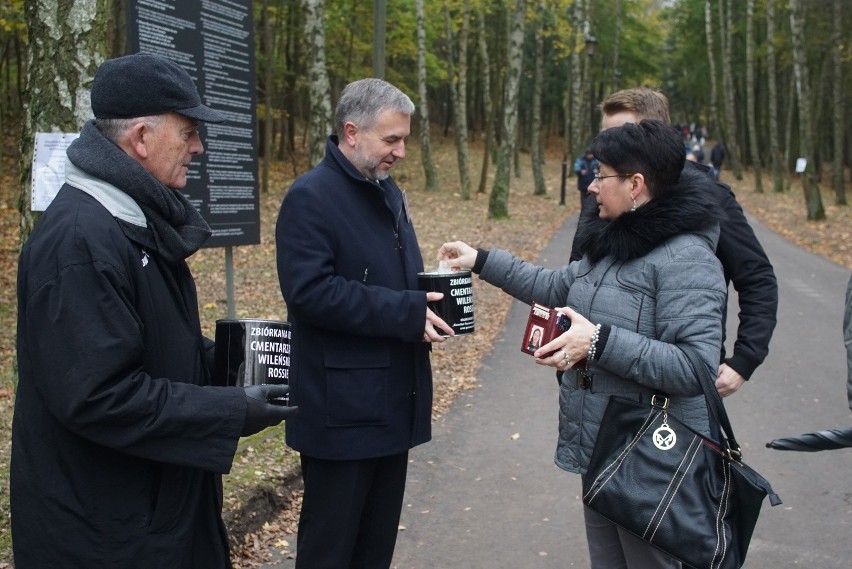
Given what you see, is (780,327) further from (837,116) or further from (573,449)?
(837,116)

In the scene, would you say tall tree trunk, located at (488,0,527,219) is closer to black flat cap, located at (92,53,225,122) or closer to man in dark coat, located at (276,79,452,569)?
man in dark coat, located at (276,79,452,569)

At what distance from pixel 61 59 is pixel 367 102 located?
84.7 inches

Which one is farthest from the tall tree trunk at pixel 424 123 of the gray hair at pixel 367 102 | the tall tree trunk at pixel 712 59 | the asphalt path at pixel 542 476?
the gray hair at pixel 367 102

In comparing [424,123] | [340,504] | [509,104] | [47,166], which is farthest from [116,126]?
[424,123]

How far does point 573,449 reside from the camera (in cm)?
337

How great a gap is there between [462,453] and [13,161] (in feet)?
82.4

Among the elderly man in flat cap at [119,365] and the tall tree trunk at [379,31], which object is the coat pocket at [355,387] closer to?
the elderly man in flat cap at [119,365]

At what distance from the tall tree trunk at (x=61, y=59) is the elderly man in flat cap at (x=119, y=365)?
7.71ft

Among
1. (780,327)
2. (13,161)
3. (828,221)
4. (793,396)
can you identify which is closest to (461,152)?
(828,221)

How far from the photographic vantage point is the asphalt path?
4922 millimetres

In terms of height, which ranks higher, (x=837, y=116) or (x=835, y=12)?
(x=835, y=12)

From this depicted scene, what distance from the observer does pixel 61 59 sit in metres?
4.56

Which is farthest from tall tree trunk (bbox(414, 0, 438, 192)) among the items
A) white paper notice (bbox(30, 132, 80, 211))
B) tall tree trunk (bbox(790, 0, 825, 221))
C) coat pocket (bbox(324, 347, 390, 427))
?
coat pocket (bbox(324, 347, 390, 427))

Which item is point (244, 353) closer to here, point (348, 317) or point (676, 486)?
point (348, 317)
